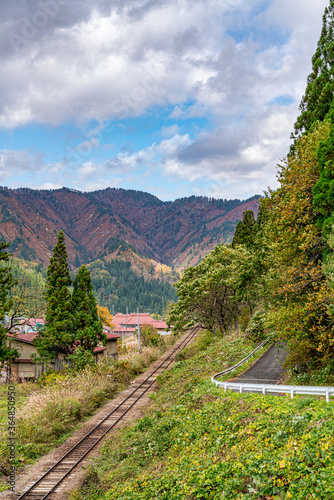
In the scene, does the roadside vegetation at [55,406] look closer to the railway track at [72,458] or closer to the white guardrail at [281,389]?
the railway track at [72,458]

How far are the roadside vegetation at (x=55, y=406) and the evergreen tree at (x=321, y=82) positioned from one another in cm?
2532

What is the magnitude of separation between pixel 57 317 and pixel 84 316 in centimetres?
287

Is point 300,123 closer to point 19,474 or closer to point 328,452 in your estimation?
point 328,452

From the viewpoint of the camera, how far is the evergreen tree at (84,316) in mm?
36969

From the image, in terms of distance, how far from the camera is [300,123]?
104ft

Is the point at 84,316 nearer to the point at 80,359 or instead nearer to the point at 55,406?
the point at 80,359

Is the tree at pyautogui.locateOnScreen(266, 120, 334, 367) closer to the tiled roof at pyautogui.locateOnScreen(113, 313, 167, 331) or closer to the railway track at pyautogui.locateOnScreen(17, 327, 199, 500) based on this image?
the railway track at pyautogui.locateOnScreen(17, 327, 199, 500)

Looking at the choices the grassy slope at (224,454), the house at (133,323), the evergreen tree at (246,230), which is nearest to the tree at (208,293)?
the evergreen tree at (246,230)

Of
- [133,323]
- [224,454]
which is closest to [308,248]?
[224,454]

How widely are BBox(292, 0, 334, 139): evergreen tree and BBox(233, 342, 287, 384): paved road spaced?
1702 centimetres

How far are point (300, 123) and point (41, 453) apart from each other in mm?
29586

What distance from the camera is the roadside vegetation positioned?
761 inches

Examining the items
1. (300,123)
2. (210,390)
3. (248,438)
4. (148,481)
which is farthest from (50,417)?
(300,123)

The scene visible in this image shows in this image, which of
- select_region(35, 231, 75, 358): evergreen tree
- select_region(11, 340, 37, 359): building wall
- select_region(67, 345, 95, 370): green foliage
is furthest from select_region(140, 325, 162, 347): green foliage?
select_region(35, 231, 75, 358): evergreen tree
